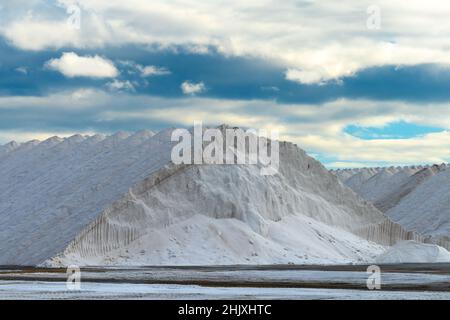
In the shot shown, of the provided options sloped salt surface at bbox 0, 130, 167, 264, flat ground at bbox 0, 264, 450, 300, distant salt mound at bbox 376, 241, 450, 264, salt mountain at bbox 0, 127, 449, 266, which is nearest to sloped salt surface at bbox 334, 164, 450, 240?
salt mountain at bbox 0, 127, 449, 266

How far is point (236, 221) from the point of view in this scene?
71188mm

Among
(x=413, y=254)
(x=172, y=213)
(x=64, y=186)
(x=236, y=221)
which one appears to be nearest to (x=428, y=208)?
(x=413, y=254)

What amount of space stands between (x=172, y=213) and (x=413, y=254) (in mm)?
19107

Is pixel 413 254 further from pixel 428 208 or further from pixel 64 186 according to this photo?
pixel 428 208

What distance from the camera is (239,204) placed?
7262 centimetres

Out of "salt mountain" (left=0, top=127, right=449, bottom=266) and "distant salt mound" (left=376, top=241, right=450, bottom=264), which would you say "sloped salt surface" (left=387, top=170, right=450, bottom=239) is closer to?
"salt mountain" (left=0, top=127, right=449, bottom=266)

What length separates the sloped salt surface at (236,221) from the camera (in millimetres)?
64875

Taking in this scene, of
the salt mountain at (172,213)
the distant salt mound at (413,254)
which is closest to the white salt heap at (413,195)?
the salt mountain at (172,213)

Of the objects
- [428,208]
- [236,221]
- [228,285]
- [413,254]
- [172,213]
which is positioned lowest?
[228,285]

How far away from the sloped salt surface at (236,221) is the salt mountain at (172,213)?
9cm

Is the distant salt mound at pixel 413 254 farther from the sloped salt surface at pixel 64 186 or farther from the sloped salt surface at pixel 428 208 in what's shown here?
the sloped salt surface at pixel 428 208

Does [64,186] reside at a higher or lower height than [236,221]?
higher
